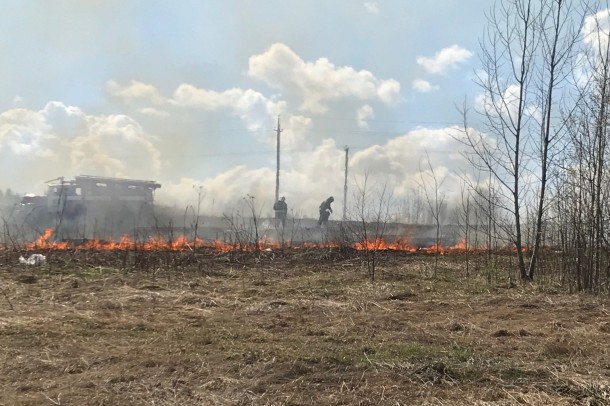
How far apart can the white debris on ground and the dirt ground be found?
1.86 meters

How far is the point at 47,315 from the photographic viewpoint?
268 inches

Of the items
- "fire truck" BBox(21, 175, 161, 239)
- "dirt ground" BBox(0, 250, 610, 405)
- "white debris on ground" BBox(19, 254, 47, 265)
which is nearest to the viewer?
"dirt ground" BBox(0, 250, 610, 405)

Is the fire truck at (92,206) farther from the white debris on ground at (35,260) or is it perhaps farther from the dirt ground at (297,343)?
the dirt ground at (297,343)

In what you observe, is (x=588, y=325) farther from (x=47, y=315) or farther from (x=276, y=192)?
(x=276, y=192)

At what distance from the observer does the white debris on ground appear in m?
12.4

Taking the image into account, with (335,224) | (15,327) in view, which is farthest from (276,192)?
(15,327)

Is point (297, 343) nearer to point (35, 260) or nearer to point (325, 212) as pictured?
point (35, 260)

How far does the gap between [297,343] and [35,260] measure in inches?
393

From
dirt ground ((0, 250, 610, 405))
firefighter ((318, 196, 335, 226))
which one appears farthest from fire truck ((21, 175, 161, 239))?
dirt ground ((0, 250, 610, 405))

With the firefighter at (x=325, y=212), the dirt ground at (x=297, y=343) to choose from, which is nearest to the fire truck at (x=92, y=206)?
the firefighter at (x=325, y=212)

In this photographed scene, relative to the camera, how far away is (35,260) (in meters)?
12.5

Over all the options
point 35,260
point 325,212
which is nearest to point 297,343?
point 35,260

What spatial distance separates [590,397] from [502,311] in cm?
376

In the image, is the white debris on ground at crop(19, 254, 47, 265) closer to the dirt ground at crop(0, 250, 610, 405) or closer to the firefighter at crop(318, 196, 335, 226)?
the dirt ground at crop(0, 250, 610, 405)
